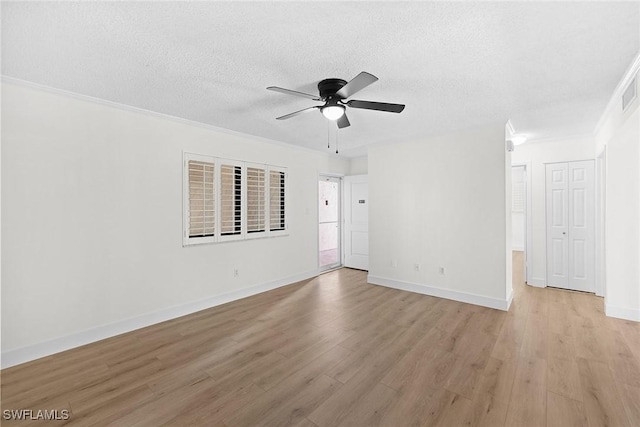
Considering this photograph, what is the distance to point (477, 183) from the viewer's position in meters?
4.03

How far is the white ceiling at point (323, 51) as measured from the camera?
1.66 metres

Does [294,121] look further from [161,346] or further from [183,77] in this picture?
[161,346]

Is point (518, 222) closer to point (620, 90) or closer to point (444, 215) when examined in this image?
point (444, 215)

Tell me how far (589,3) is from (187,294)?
454cm

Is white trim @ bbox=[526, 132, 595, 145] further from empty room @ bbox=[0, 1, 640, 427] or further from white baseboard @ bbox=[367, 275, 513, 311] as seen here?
white baseboard @ bbox=[367, 275, 513, 311]

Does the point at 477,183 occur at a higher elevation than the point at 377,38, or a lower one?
lower

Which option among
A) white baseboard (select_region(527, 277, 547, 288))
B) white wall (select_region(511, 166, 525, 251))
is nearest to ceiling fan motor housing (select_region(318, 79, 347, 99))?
white baseboard (select_region(527, 277, 547, 288))

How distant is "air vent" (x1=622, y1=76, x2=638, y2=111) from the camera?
246 centimetres

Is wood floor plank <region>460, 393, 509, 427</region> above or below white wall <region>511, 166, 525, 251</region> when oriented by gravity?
below

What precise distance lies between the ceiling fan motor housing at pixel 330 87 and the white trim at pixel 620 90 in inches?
88.7

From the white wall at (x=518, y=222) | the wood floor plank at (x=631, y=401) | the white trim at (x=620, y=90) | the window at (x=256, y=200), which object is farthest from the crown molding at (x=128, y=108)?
the white wall at (x=518, y=222)

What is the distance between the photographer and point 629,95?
2572 millimetres

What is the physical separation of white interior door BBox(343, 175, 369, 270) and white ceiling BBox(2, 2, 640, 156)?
9.94ft

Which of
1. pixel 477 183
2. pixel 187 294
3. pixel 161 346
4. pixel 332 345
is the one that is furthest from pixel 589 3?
pixel 187 294
